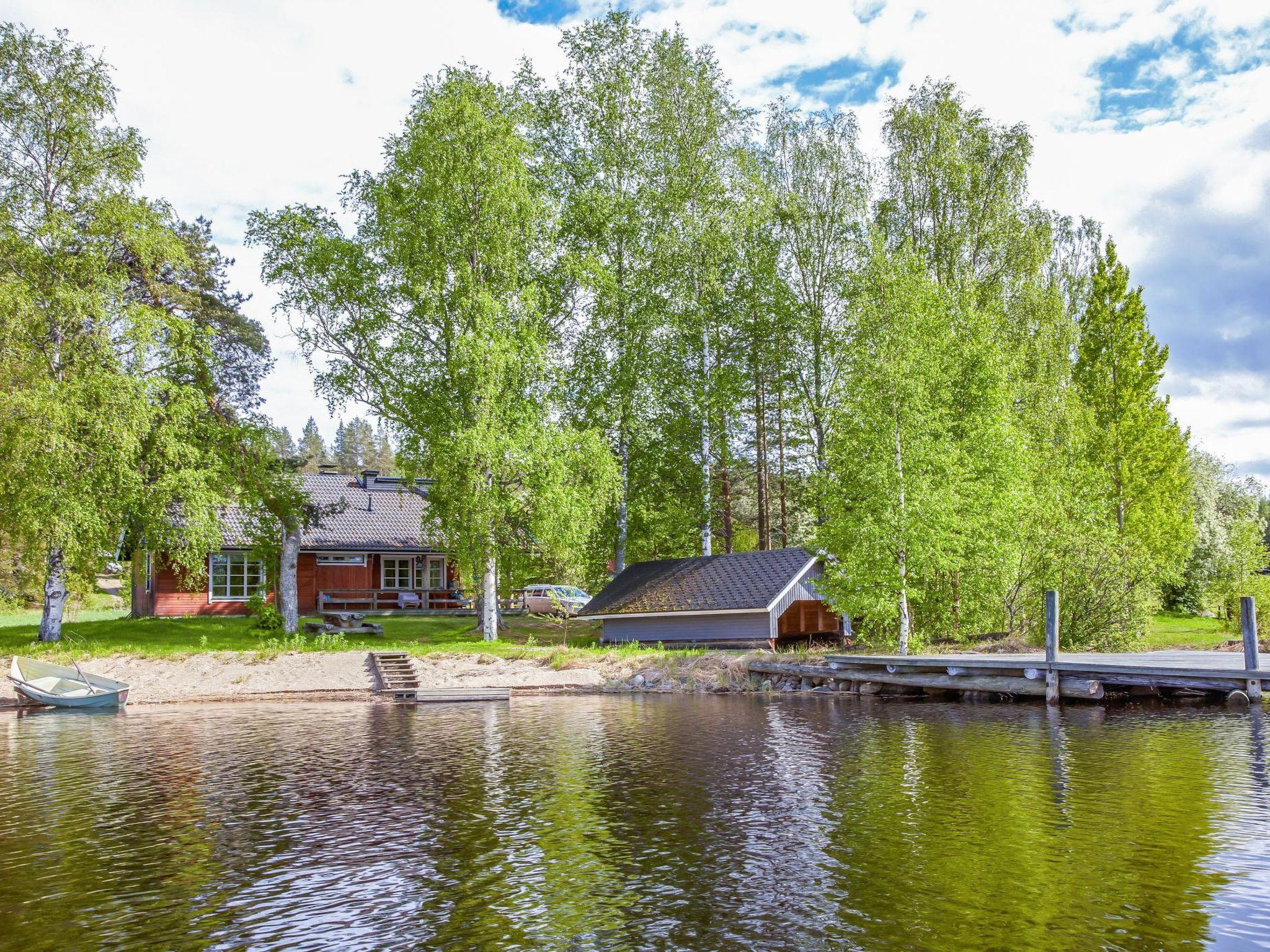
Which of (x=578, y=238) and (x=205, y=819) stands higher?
(x=578, y=238)

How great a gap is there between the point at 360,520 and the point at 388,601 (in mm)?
5175

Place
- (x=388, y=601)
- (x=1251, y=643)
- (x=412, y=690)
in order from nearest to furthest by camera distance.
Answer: (x=1251, y=643) → (x=412, y=690) → (x=388, y=601)

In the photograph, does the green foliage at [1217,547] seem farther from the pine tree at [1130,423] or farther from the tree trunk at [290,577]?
the tree trunk at [290,577]

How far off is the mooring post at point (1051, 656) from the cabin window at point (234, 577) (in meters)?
35.4

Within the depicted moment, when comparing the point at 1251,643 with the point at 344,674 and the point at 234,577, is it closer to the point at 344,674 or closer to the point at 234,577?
the point at 344,674

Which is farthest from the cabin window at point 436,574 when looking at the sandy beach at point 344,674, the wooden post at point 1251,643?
the wooden post at point 1251,643

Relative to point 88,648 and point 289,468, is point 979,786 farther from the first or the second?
point 289,468

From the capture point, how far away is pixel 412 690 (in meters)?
29.5

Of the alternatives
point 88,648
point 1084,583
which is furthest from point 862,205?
point 88,648

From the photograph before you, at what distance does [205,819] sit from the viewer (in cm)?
1354

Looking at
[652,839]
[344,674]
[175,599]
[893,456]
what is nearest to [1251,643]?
[893,456]

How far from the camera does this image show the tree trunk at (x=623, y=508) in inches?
1571

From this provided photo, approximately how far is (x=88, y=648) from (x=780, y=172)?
32.6 metres

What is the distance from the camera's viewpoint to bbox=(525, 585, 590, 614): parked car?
47.6 meters
